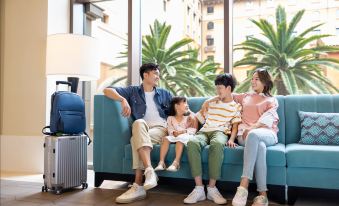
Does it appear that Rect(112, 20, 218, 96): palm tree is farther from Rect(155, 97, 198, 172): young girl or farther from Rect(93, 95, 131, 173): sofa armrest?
Rect(93, 95, 131, 173): sofa armrest

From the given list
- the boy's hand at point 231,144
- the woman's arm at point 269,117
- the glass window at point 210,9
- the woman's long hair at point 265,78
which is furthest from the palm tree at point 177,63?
the boy's hand at point 231,144

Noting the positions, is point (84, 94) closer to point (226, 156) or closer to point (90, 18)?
point (90, 18)

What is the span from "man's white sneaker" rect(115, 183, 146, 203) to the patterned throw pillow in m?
1.27

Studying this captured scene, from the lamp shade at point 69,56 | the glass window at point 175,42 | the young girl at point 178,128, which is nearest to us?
the young girl at point 178,128

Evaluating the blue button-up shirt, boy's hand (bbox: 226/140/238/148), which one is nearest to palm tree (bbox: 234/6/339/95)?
the blue button-up shirt

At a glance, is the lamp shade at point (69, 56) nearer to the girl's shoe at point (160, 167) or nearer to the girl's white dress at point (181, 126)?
the girl's white dress at point (181, 126)

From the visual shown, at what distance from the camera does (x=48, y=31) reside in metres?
3.72

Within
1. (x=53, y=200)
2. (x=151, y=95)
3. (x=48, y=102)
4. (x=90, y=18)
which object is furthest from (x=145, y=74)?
(x=90, y=18)

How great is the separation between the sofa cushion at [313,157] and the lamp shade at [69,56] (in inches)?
77.1

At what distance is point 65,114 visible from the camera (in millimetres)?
2578

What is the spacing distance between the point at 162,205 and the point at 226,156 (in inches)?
21.8

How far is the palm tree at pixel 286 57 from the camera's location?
3.52 m

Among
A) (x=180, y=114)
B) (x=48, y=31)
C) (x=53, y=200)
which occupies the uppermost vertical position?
(x=48, y=31)

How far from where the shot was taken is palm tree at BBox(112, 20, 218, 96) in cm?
392
